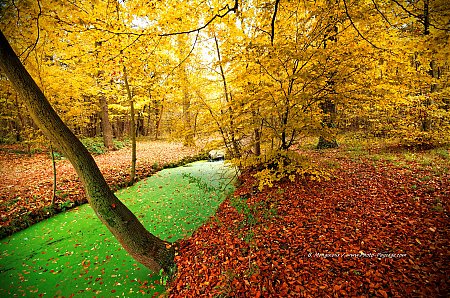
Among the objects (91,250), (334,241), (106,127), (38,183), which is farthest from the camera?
(106,127)

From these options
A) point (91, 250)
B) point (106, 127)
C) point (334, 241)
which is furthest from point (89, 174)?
point (106, 127)

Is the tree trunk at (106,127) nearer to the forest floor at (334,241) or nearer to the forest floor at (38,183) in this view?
the forest floor at (38,183)

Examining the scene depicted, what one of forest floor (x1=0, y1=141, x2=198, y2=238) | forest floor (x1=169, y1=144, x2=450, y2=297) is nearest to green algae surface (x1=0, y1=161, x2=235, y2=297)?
forest floor (x1=0, y1=141, x2=198, y2=238)

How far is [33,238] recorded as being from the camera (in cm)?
509

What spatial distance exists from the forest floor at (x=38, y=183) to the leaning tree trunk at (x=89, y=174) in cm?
406

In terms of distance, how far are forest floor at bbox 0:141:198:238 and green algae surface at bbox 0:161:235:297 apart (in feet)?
1.15

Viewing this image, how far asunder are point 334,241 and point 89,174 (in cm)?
407

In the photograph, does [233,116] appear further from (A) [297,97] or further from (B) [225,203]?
(B) [225,203]

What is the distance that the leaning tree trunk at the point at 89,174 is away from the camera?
2893 millimetres

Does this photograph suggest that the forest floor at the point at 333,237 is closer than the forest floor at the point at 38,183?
Yes

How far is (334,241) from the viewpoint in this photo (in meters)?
3.31

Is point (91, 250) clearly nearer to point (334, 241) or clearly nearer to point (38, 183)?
point (38, 183)

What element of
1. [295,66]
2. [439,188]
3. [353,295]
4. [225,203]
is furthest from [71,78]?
[439,188]

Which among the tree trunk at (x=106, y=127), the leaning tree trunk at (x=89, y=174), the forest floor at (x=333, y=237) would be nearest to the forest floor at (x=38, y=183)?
the forest floor at (x=333, y=237)
